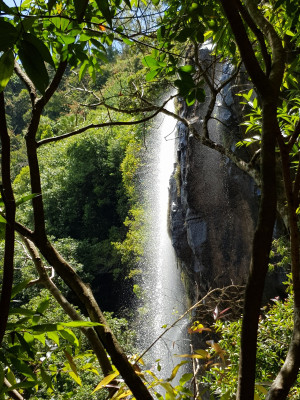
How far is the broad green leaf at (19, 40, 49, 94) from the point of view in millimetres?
387

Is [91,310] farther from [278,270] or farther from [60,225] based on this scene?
[60,225]

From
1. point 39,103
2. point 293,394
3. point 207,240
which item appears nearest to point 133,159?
point 207,240

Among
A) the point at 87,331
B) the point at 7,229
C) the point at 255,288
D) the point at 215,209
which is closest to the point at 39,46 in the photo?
the point at 7,229

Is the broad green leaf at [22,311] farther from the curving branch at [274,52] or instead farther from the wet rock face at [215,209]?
the wet rock face at [215,209]

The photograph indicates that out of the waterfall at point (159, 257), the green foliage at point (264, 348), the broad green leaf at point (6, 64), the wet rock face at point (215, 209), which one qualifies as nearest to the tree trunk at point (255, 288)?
the broad green leaf at point (6, 64)

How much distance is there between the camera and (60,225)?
50.3 feet

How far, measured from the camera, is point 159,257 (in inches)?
483

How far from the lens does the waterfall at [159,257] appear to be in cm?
1091

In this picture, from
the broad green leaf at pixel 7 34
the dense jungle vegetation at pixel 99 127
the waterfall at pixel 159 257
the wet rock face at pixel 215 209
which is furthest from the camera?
the waterfall at pixel 159 257

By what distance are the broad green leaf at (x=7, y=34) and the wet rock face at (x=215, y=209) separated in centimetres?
763

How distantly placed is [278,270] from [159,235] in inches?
227

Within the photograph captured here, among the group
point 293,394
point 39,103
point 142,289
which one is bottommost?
point 142,289

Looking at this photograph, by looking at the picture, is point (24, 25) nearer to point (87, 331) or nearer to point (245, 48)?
point (245, 48)

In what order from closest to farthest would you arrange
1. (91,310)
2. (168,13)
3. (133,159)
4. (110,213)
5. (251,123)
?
(91,310), (168,13), (251,123), (133,159), (110,213)
